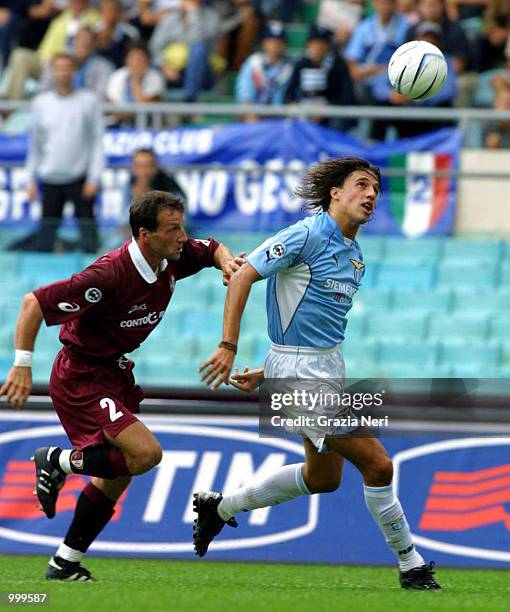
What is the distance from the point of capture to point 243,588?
701 centimetres

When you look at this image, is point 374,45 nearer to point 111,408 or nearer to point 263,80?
point 263,80

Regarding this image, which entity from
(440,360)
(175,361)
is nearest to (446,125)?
(440,360)

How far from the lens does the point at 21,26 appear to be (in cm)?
1563

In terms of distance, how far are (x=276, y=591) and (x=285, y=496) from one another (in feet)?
1.98

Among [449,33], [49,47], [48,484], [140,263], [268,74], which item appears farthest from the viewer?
[49,47]

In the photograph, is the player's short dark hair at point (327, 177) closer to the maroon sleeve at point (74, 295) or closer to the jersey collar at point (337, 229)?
the jersey collar at point (337, 229)

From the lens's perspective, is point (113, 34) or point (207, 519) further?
point (113, 34)

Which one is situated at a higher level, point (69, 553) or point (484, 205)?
point (484, 205)

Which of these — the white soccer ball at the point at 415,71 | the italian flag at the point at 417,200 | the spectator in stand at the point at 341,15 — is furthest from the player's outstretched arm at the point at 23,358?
the spectator in stand at the point at 341,15

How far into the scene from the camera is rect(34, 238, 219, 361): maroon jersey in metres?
6.86

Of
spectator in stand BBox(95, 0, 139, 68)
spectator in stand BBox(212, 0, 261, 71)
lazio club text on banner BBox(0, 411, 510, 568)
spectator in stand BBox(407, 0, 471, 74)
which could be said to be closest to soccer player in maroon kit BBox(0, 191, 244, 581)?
lazio club text on banner BBox(0, 411, 510, 568)

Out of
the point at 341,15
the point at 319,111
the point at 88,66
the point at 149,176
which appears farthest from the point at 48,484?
the point at 341,15

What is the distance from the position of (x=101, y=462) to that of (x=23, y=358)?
28.6 inches

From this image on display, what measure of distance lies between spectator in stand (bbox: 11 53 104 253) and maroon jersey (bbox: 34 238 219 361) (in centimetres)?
511
